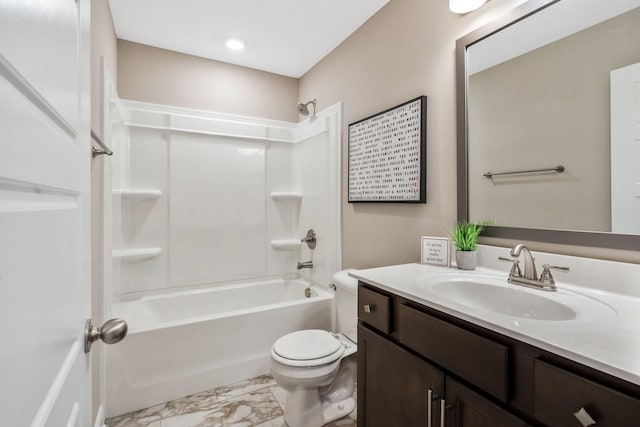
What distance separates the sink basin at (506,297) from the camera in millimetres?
926

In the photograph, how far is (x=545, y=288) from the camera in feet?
3.48

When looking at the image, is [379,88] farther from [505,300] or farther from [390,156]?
[505,300]

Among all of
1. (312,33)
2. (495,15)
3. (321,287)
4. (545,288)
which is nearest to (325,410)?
(321,287)

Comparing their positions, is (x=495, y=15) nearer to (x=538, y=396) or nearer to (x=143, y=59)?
(x=538, y=396)

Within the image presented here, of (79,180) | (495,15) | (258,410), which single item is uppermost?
(495,15)

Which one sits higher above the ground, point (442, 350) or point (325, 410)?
point (442, 350)

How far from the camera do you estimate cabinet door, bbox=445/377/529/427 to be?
0.76 metres

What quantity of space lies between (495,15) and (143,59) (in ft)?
8.05

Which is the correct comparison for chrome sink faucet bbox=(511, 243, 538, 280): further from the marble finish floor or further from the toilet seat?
the marble finish floor

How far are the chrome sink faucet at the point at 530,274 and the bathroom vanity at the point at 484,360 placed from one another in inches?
1.8

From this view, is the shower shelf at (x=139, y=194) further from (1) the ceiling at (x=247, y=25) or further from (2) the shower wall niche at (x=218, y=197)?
(1) the ceiling at (x=247, y=25)

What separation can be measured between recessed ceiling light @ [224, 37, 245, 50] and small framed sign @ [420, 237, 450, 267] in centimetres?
201

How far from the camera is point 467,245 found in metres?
1.37

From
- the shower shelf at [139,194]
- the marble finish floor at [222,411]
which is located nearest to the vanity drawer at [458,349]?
the marble finish floor at [222,411]
